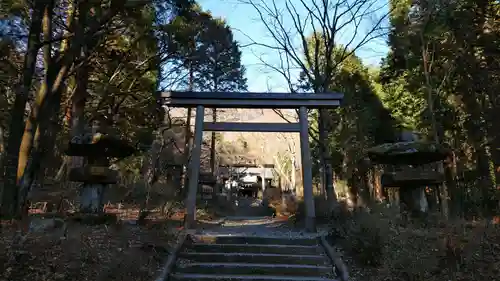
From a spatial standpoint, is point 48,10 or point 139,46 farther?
point 139,46

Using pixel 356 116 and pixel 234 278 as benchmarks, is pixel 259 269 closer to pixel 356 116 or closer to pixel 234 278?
pixel 234 278

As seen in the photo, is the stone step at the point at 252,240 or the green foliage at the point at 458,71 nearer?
the stone step at the point at 252,240

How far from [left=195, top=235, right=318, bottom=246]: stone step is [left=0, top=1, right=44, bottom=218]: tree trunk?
133 inches

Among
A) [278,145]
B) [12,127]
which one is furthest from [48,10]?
[278,145]

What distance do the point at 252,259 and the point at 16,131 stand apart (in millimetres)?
4862

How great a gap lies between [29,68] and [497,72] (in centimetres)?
1402

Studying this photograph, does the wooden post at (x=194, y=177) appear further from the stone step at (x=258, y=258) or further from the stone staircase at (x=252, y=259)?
the stone step at (x=258, y=258)

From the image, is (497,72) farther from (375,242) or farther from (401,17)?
(375,242)

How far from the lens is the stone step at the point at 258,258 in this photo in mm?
6402

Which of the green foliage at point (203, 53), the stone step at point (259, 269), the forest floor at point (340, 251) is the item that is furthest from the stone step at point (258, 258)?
the green foliage at point (203, 53)

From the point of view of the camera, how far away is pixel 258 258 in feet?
21.2

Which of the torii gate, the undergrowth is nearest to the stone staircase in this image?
the undergrowth

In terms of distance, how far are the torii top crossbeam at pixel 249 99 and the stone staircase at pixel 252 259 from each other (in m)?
3.62

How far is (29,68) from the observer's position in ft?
23.7
